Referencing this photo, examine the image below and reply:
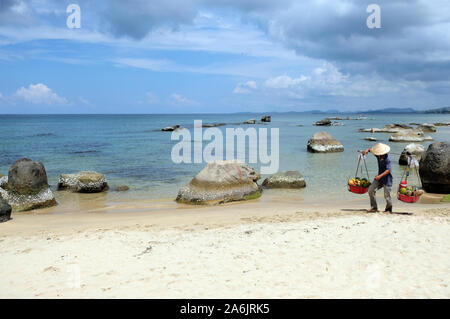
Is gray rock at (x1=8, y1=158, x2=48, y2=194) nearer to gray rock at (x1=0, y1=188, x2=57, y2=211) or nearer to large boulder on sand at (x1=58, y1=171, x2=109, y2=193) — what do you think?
gray rock at (x1=0, y1=188, x2=57, y2=211)

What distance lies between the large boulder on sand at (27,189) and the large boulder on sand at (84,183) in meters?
1.98

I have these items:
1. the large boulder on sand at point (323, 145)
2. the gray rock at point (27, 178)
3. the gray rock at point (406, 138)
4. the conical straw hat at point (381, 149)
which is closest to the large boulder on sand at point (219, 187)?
the gray rock at point (27, 178)

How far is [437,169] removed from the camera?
14.1m

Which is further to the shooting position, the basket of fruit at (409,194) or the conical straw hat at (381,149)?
the basket of fruit at (409,194)

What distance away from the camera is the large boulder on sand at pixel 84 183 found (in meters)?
15.6

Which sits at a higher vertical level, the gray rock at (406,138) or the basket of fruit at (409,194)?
the gray rock at (406,138)

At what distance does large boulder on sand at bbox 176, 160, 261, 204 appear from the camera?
13.5 m

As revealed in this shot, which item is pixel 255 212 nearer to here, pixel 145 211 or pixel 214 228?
pixel 214 228

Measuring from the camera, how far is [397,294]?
5332 mm

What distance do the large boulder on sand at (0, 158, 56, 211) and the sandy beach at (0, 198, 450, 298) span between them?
2180mm

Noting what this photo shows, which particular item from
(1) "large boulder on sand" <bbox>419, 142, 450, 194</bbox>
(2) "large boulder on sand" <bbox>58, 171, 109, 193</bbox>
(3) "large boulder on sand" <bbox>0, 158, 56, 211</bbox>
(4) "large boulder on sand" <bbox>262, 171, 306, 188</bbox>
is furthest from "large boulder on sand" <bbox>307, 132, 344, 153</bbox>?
(3) "large boulder on sand" <bbox>0, 158, 56, 211</bbox>

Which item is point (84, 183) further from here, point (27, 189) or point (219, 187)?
point (219, 187)

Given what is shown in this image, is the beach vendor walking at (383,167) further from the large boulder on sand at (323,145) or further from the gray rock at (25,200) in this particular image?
the large boulder on sand at (323,145)

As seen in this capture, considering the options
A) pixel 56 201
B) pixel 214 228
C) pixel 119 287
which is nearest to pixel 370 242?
pixel 214 228
